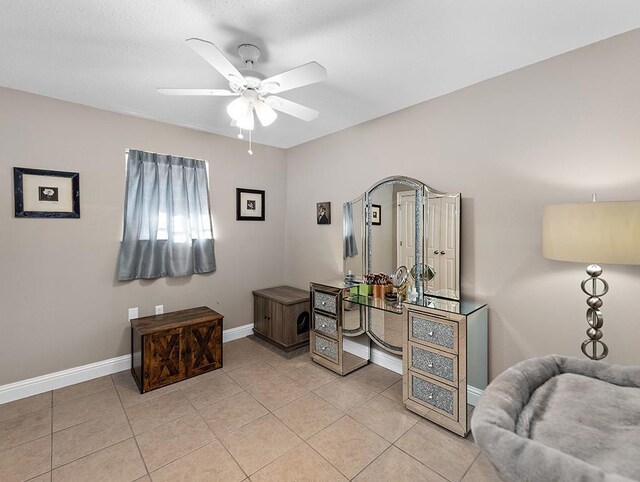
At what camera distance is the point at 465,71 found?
6.90 ft

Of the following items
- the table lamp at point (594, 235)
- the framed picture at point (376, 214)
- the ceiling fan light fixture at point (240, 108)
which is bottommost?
the table lamp at point (594, 235)

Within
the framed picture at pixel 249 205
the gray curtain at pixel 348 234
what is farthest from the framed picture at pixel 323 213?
the framed picture at pixel 249 205

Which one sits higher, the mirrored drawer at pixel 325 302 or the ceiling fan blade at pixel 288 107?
the ceiling fan blade at pixel 288 107

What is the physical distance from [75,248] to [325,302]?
225 centimetres

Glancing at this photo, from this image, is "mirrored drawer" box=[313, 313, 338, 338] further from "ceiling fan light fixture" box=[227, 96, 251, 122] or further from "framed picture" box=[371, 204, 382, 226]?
"ceiling fan light fixture" box=[227, 96, 251, 122]

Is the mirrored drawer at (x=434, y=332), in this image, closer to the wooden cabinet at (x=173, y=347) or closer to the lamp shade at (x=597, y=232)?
the lamp shade at (x=597, y=232)

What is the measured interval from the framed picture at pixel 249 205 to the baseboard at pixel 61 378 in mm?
1857

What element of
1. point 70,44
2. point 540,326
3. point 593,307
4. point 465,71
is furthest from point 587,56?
point 70,44

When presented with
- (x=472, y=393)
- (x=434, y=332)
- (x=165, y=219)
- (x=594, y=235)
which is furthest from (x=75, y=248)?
(x=594, y=235)

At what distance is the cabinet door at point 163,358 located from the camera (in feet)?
8.21

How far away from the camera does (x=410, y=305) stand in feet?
7.34

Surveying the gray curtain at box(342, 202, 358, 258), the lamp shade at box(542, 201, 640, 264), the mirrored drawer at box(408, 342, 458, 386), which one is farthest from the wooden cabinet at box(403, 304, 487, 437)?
the gray curtain at box(342, 202, 358, 258)

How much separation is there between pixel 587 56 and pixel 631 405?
1.90 m

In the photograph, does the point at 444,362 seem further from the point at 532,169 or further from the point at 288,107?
the point at 288,107
